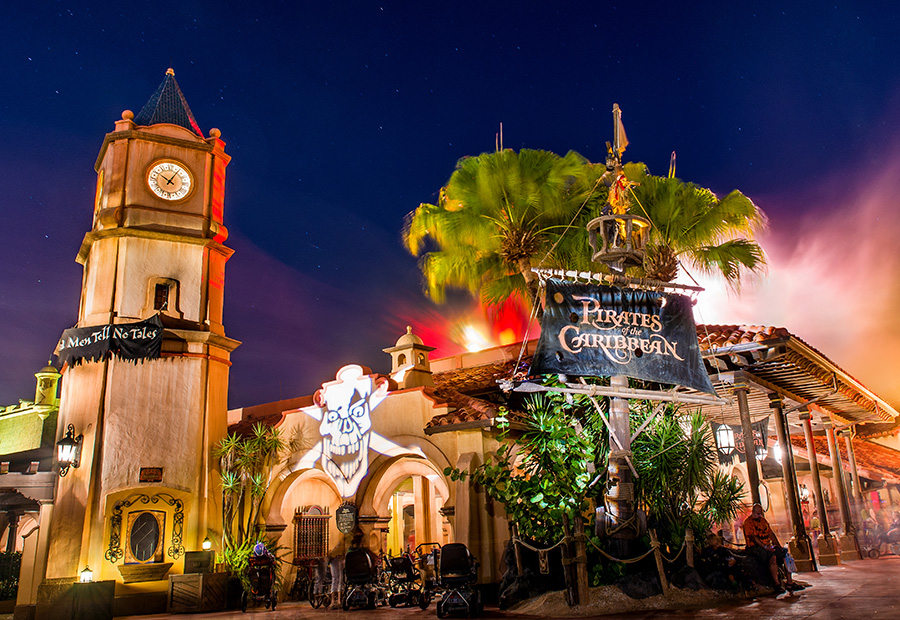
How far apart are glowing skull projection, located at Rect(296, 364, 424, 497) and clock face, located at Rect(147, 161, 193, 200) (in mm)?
6696

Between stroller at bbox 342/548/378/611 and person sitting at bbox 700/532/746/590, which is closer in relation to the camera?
person sitting at bbox 700/532/746/590

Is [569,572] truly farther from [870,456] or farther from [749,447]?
[870,456]

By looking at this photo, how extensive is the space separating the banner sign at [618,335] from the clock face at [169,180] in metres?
12.2

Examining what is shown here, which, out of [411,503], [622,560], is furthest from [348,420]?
[411,503]

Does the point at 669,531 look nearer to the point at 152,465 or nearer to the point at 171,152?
the point at 152,465

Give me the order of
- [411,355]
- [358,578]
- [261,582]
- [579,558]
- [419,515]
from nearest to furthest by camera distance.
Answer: [579,558]
[358,578]
[261,582]
[411,355]
[419,515]

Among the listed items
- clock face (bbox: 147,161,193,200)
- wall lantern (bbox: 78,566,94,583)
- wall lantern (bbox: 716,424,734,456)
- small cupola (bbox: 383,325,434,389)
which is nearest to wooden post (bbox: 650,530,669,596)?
wall lantern (bbox: 716,424,734,456)

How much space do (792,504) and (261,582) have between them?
11.4 metres

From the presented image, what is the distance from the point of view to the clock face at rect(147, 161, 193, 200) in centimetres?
1969

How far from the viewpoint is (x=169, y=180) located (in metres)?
19.9

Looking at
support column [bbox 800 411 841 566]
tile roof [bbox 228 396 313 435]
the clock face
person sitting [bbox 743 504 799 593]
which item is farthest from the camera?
tile roof [bbox 228 396 313 435]

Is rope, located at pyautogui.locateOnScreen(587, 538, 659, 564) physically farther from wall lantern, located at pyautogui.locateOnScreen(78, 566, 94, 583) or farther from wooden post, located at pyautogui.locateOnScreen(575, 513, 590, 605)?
wall lantern, located at pyautogui.locateOnScreen(78, 566, 94, 583)

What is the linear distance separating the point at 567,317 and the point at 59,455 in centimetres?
1210

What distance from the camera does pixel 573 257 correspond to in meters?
16.5
